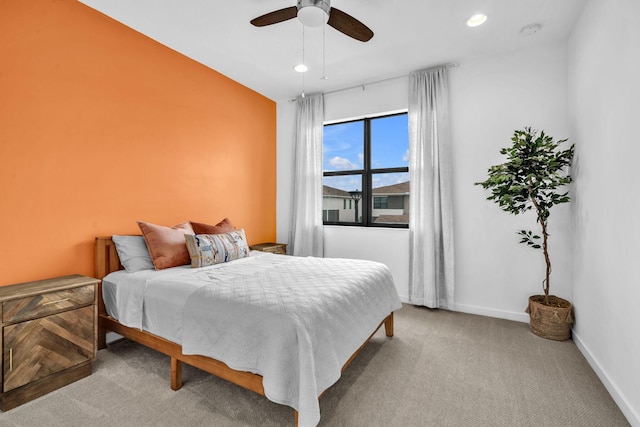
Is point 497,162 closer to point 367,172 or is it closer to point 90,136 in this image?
point 367,172

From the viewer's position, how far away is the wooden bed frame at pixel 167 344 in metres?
1.74

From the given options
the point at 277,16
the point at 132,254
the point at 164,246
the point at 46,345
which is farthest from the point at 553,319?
the point at 46,345

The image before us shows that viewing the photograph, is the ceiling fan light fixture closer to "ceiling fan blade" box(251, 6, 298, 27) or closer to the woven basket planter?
"ceiling fan blade" box(251, 6, 298, 27)

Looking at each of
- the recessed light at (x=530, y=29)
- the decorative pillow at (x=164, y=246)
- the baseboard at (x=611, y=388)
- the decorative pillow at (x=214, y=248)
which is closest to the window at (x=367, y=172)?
the recessed light at (x=530, y=29)

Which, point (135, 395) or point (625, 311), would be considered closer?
point (625, 311)

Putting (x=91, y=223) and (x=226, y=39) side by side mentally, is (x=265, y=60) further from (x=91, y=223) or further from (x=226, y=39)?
(x=91, y=223)

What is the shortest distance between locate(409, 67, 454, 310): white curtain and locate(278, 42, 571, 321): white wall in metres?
0.13

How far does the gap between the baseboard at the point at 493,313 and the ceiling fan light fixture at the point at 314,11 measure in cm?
330

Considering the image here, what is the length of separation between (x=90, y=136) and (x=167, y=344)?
1909mm

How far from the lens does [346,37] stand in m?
3.02

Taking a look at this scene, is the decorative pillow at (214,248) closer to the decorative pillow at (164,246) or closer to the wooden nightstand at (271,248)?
the decorative pillow at (164,246)

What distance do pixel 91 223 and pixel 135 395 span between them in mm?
1507

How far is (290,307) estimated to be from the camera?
1.69 m

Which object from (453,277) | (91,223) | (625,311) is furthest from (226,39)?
(625,311)
